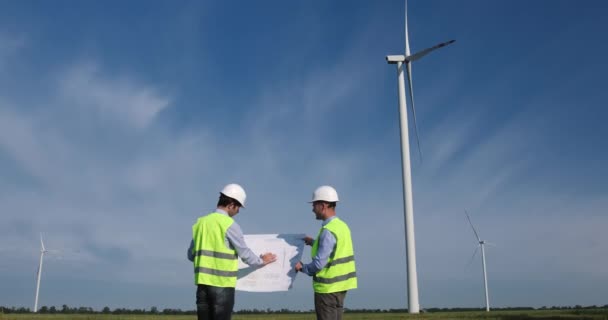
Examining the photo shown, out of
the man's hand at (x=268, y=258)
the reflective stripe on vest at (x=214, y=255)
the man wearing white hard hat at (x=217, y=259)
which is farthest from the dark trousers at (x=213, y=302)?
the man's hand at (x=268, y=258)

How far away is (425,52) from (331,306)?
37.2m

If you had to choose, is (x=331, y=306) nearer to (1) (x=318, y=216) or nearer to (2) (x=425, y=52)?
(1) (x=318, y=216)

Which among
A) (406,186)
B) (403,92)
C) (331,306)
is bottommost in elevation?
(331,306)

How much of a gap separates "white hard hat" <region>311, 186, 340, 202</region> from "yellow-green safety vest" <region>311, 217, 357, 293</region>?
0.41 metres

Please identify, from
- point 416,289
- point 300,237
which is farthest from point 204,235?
point 416,289

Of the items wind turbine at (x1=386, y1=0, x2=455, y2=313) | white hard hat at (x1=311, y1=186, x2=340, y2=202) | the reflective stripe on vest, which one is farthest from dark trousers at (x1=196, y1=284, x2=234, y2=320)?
wind turbine at (x1=386, y1=0, x2=455, y2=313)

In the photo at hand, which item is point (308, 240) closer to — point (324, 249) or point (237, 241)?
point (324, 249)

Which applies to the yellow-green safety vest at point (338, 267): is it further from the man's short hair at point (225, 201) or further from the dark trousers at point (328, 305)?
the man's short hair at point (225, 201)

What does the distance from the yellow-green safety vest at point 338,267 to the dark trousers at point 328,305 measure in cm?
10

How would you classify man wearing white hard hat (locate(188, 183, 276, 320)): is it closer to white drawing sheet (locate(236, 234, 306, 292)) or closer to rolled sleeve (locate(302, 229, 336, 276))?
rolled sleeve (locate(302, 229, 336, 276))

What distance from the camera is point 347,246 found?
32.1ft

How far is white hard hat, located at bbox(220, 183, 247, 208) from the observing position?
9555 mm

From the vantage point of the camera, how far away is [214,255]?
30.1 feet

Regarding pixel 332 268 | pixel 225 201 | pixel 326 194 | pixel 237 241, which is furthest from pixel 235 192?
pixel 332 268
